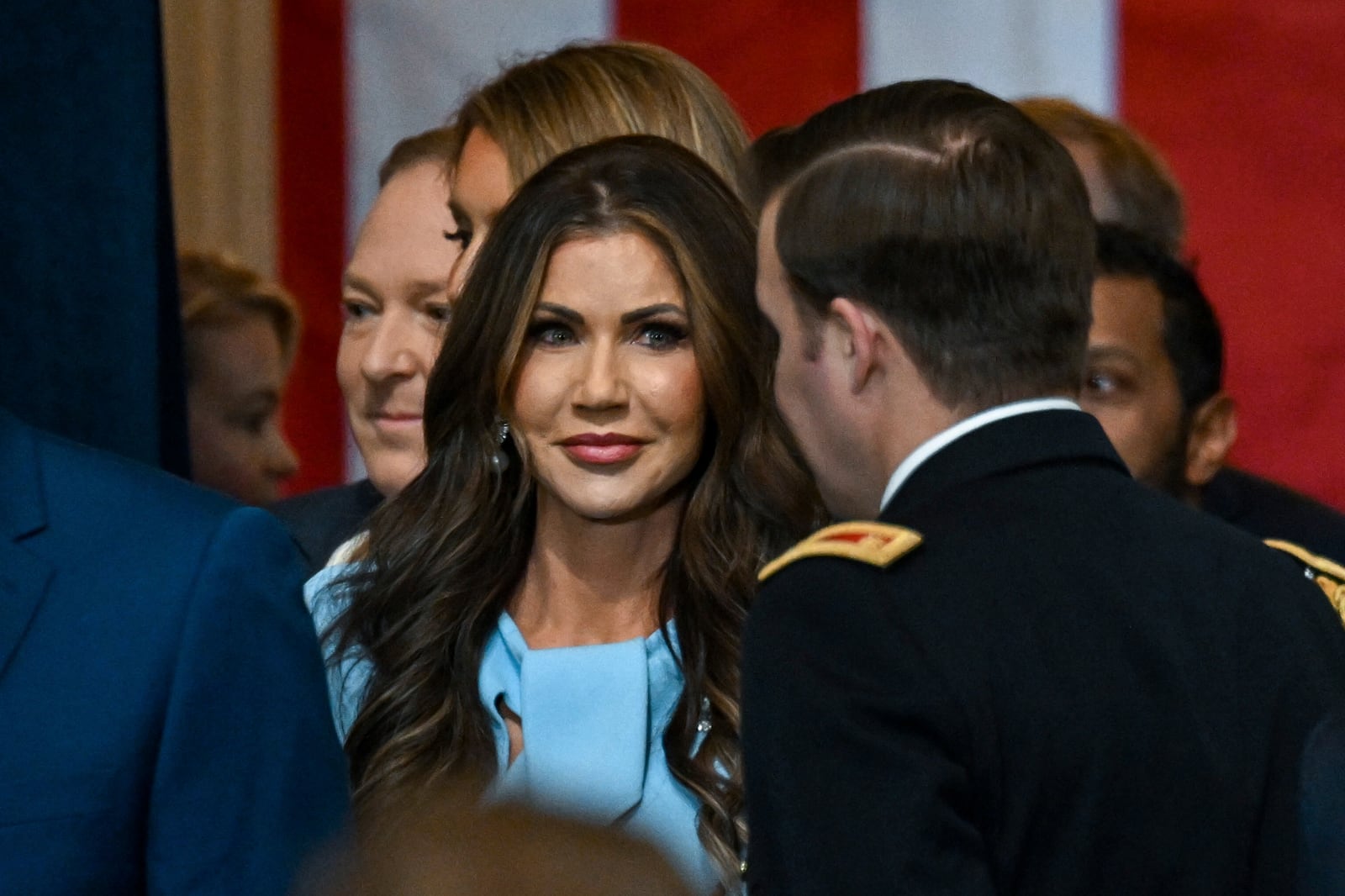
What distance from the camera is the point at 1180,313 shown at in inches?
108

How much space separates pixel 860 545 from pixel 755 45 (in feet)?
9.10

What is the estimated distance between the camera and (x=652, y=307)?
229 cm

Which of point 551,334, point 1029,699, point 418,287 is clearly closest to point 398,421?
point 418,287

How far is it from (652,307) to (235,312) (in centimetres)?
182

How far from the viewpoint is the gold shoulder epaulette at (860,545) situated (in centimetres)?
155

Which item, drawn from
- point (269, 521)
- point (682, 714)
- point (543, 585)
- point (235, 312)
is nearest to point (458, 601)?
point (543, 585)

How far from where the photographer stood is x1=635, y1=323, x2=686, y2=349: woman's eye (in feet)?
7.57

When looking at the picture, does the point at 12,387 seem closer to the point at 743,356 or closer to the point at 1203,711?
the point at 743,356

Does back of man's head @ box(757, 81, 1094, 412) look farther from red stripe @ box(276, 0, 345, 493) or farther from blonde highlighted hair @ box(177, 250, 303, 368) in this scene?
red stripe @ box(276, 0, 345, 493)

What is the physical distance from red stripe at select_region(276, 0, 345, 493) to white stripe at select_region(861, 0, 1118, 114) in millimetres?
1064

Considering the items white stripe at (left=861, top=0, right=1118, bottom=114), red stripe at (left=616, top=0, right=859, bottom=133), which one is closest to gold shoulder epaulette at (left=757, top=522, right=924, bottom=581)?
white stripe at (left=861, top=0, right=1118, bottom=114)

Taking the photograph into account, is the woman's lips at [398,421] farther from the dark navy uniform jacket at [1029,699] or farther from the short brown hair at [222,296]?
the dark navy uniform jacket at [1029,699]

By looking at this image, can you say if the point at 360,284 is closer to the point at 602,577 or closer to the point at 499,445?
Result: the point at 499,445

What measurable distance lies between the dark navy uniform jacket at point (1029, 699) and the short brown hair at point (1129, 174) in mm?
1351
